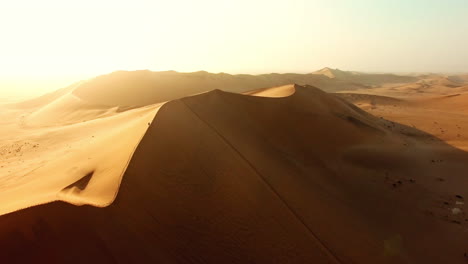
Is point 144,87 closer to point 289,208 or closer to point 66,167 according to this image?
point 66,167

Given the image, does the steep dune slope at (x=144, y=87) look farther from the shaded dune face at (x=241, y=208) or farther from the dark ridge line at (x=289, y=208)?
the dark ridge line at (x=289, y=208)

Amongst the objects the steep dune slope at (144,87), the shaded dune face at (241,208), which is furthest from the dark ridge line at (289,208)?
the steep dune slope at (144,87)

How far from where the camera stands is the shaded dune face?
4.20 m

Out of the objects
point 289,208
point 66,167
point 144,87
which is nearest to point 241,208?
→ point 289,208

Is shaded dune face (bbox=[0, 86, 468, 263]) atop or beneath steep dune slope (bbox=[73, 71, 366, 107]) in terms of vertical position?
beneath

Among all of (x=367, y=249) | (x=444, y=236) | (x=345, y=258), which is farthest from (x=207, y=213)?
(x=444, y=236)

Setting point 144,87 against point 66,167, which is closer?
point 66,167

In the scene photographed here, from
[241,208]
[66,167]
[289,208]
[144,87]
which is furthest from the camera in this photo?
[144,87]

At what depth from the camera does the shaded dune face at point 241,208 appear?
420 cm

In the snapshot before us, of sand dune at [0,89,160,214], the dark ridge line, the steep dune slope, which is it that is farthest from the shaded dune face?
the steep dune slope

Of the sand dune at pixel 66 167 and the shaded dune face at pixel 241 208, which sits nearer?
the shaded dune face at pixel 241 208

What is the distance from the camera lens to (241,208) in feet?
16.3

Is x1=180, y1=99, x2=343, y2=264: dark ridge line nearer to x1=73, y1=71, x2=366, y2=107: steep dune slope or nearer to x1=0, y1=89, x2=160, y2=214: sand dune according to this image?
x1=0, y1=89, x2=160, y2=214: sand dune

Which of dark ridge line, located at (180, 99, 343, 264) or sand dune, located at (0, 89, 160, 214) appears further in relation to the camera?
sand dune, located at (0, 89, 160, 214)
